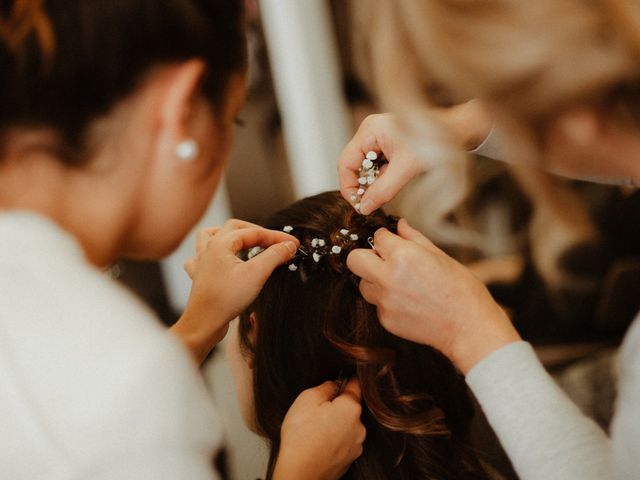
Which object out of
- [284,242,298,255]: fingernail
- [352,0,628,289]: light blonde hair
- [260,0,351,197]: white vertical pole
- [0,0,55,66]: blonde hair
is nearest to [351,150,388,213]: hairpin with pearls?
[284,242,298,255]: fingernail

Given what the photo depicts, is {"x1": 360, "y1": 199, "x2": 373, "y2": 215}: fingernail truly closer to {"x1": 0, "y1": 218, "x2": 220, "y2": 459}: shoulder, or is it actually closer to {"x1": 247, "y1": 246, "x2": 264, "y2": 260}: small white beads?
{"x1": 247, "y1": 246, "x2": 264, "y2": 260}: small white beads

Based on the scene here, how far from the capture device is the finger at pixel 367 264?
2.51 ft

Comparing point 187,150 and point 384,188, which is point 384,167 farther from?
point 187,150

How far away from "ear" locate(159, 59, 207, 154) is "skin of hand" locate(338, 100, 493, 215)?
30cm

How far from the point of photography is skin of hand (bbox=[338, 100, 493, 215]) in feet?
2.77

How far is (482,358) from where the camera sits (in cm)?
69

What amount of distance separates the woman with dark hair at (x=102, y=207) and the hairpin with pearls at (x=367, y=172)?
25 centimetres

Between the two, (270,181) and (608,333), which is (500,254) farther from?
(270,181)

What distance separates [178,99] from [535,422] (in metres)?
0.45

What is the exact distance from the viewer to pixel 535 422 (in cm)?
65

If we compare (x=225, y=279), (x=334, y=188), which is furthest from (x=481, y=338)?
(x=334, y=188)

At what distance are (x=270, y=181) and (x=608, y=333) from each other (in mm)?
991

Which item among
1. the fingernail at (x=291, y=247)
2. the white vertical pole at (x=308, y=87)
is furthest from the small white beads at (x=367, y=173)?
the white vertical pole at (x=308, y=87)

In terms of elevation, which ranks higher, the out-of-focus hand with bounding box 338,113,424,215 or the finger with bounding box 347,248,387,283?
the out-of-focus hand with bounding box 338,113,424,215
